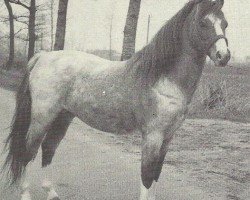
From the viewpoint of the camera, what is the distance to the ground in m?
5.64

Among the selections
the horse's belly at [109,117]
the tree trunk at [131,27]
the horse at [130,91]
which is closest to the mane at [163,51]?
the horse at [130,91]

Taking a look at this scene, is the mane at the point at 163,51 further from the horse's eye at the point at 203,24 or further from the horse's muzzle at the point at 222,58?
the horse's muzzle at the point at 222,58

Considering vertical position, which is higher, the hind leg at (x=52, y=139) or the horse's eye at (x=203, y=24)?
the horse's eye at (x=203, y=24)

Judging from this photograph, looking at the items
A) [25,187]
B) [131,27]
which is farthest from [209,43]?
[131,27]

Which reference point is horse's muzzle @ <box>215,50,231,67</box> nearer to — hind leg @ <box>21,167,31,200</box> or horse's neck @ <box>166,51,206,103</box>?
horse's neck @ <box>166,51,206,103</box>

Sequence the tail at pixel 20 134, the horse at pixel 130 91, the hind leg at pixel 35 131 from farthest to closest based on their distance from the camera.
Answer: the tail at pixel 20 134
the hind leg at pixel 35 131
the horse at pixel 130 91

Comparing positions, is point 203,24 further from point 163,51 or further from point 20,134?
point 20,134

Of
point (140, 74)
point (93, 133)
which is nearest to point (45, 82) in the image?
point (140, 74)

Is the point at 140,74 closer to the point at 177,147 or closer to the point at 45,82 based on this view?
the point at 45,82

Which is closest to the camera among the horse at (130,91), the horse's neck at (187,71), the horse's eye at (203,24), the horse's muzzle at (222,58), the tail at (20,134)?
the horse's muzzle at (222,58)

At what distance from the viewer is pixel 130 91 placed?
4418mm

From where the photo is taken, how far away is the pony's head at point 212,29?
3.80 meters

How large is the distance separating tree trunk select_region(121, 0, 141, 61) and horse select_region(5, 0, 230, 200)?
7.23 m

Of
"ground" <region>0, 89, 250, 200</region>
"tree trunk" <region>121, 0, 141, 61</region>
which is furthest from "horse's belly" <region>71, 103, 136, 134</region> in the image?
"tree trunk" <region>121, 0, 141, 61</region>
